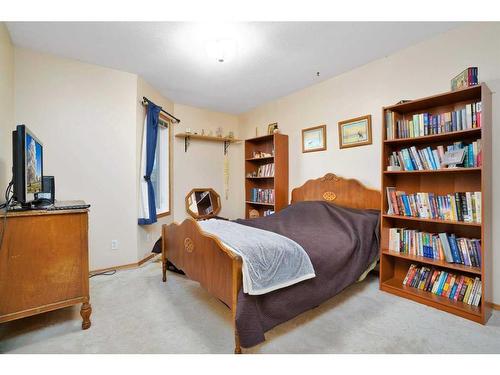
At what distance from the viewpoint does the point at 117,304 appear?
1.96 metres

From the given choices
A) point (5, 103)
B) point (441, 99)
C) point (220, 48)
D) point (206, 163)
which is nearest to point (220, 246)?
point (220, 48)

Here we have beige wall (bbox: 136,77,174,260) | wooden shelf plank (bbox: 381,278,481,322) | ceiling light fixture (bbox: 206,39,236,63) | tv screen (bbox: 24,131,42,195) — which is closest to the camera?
tv screen (bbox: 24,131,42,195)

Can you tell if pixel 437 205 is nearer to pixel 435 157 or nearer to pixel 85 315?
pixel 435 157

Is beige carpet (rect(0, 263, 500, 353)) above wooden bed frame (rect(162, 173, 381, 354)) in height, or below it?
below

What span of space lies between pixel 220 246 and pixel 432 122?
2.02 metres

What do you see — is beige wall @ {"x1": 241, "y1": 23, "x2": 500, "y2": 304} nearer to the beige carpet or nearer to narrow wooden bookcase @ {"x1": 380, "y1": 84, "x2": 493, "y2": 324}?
narrow wooden bookcase @ {"x1": 380, "y1": 84, "x2": 493, "y2": 324}

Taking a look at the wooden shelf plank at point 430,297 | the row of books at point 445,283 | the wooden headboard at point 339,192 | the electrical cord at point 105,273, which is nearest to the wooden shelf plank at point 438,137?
the wooden headboard at point 339,192

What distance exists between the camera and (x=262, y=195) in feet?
12.7

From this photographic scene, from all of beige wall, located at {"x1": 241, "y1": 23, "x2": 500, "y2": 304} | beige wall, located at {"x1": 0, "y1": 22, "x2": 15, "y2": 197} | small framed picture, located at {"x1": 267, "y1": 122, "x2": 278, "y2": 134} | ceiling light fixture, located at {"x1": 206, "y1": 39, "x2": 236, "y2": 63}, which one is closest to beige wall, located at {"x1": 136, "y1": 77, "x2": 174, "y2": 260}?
beige wall, located at {"x1": 0, "y1": 22, "x2": 15, "y2": 197}

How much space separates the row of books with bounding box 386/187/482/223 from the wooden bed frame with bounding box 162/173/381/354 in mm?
385

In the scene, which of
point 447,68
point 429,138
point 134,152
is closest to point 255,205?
point 134,152

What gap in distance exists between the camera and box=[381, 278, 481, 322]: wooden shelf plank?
1705mm
